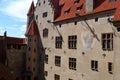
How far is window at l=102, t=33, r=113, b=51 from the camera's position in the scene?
2939cm

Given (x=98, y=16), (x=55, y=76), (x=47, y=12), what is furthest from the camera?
(x=47, y=12)

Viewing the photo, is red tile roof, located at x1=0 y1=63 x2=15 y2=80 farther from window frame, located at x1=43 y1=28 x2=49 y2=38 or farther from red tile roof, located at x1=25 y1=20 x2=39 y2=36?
window frame, located at x1=43 y1=28 x2=49 y2=38

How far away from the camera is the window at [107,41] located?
2939 cm

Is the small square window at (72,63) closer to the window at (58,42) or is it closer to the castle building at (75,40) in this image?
the castle building at (75,40)

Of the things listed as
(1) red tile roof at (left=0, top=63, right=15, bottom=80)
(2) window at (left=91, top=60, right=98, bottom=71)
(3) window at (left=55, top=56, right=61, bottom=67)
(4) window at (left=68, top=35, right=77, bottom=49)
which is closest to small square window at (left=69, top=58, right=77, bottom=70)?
(4) window at (left=68, top=35, right=77, bottom=49)

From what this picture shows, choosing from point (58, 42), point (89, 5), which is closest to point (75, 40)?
point (58, 42)

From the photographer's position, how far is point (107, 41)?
98.7 ft

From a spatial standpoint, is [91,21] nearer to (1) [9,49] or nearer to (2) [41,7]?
(2) [41,7]

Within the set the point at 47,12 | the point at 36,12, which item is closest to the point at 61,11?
the point at 47,12

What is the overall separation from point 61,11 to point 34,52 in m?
9.78

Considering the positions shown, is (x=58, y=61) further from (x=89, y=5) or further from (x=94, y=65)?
(x=89, y=5)

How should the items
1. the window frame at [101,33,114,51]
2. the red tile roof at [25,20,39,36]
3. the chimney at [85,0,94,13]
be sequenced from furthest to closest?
the red tile roof at [25,20,39,36]
the chimney at [85,0,94,13]
the window frame at [101,33,114,51]

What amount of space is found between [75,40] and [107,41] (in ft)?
23.5

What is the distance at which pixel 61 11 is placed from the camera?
139 feet
